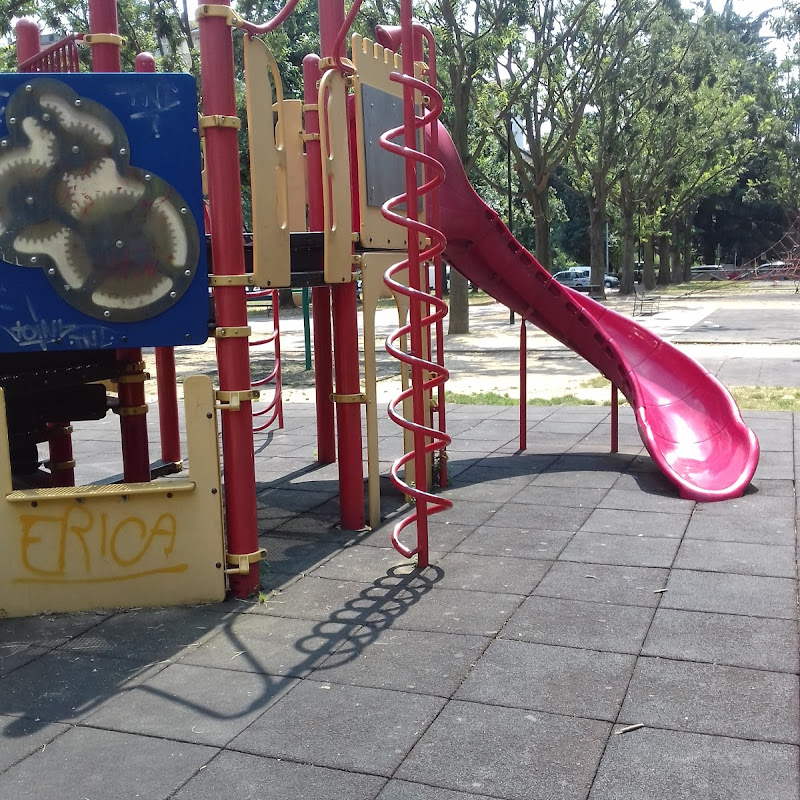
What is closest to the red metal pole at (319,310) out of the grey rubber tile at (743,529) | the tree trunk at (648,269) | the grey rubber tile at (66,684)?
the grey rubber tile at (743,529)

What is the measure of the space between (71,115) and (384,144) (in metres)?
A: 1.45

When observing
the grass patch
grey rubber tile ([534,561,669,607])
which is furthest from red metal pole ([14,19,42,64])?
the grass patch

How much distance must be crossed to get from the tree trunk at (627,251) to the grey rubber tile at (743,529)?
32170mm

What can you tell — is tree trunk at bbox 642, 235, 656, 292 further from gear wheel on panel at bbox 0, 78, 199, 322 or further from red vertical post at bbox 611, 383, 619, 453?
gear wheel on panel at bbox 0, 78, 199, 322

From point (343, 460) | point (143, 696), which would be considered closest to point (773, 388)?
point (343, 460)

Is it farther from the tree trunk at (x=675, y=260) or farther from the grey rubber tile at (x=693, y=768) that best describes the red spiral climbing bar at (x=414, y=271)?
the tree trunk at (x=675, y=260)

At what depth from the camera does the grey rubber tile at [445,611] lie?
412 centimetres

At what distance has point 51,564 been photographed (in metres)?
4.37

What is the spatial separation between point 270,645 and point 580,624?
4.30 feet

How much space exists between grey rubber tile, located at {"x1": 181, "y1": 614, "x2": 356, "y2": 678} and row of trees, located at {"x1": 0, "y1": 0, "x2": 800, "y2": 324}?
14.2 metres

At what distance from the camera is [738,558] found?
497 centimetres

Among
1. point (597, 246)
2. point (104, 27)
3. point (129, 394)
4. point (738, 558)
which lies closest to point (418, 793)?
point (738, 558)

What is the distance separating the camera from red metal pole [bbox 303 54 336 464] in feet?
19.9

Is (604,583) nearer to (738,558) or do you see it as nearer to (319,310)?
(738,558)
